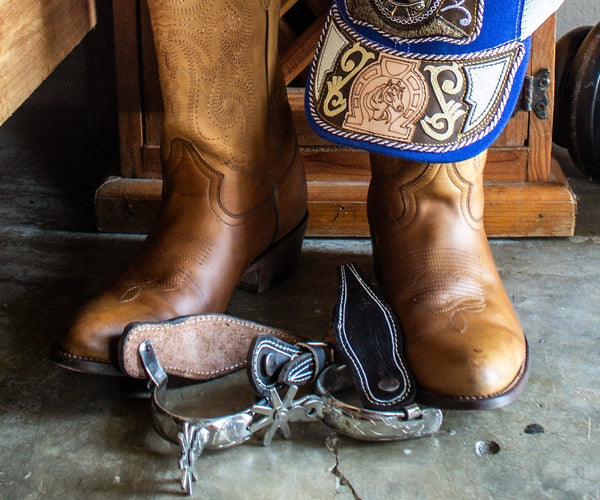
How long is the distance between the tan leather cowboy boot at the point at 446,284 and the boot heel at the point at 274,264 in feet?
0.50

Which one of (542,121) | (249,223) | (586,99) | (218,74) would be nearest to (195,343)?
(249,223)

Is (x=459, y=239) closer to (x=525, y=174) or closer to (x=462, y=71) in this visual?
(x=462, y=71)

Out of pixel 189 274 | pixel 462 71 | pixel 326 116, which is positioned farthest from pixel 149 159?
pixel 462 71

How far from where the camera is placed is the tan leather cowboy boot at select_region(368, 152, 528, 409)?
81 cm

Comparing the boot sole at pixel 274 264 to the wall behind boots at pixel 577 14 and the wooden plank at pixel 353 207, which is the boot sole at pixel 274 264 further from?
the wall behind boots at pixel 577 14

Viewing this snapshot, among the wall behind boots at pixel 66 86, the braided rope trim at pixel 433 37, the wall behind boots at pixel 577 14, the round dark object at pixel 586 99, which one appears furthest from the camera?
the wall behind boots at pixel 66 86

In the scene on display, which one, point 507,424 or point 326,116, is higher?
point 326,116

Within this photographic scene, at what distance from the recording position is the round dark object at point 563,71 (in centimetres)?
150

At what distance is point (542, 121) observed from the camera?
1.34 meters

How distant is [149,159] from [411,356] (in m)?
0.69

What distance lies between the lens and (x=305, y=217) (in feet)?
3.89

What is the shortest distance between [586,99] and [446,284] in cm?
71

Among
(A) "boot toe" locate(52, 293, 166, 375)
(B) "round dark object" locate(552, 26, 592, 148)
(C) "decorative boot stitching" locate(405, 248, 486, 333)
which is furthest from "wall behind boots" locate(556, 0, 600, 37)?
(A) "boot toe" locate(52, 293, 166, 375)

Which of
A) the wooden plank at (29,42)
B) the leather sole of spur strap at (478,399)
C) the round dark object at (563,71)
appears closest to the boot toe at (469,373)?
the leather sole of spur strap at (478,399)
